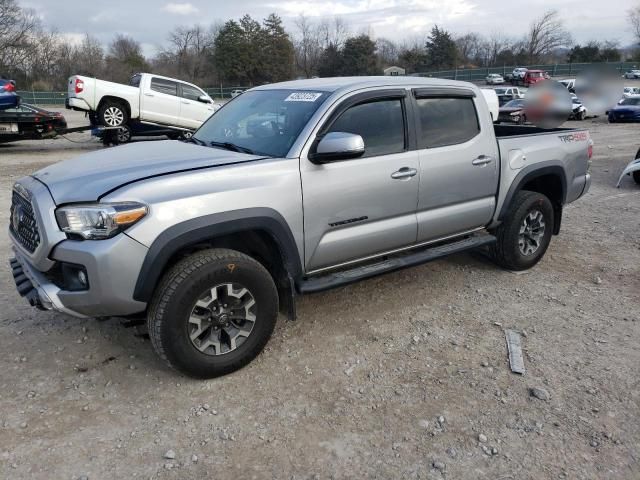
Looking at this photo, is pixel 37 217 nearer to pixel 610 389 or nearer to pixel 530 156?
pixel 610 389

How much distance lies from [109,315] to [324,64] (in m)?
70.2

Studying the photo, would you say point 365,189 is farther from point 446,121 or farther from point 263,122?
point 446,121

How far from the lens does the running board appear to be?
358cm

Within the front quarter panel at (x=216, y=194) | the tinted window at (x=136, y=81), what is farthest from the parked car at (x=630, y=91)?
the tinted window at (x=136, y=81)

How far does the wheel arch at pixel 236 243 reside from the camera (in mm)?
2895

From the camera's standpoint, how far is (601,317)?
13.7 feet

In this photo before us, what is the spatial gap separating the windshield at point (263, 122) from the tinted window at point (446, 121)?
3.00 feet

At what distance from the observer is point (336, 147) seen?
10.7 ft

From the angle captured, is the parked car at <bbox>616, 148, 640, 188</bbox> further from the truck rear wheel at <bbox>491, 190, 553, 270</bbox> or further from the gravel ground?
the gravel ground

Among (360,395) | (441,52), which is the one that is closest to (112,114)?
(360,395)

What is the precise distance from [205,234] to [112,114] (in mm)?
11447

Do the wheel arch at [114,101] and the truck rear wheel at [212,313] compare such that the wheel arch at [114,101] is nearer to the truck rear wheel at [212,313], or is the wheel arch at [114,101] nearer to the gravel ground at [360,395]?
the gravel ground at [360,395]

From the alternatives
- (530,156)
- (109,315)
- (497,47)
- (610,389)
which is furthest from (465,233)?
(497,47)

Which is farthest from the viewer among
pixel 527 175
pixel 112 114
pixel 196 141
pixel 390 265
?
pixel 112 114
